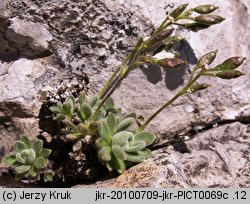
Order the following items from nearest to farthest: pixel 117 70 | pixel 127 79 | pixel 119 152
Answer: pixel 119 152, pixel 117 70, pixel 127 79

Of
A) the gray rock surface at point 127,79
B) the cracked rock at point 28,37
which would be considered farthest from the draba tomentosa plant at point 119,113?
the cracked rock at point 28,37

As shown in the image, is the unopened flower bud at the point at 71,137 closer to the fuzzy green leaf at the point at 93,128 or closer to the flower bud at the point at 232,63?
the fuzzy green leaf at the point at 93,128

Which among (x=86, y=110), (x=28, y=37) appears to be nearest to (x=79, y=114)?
(x=86, y=110)

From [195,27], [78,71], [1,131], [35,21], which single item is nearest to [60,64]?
[78,71]

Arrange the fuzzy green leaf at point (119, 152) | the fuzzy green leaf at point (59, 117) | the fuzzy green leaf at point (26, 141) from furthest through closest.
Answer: the fuzzy green leaf at point (59, 117)
the fuzzy green leaf at point (26, 141)
the fuzzy green leaf at point (119, 152)

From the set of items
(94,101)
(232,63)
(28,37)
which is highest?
(28,37)

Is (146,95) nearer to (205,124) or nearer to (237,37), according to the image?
(205,124)

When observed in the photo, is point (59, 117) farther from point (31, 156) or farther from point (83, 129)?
point (31, 156)
